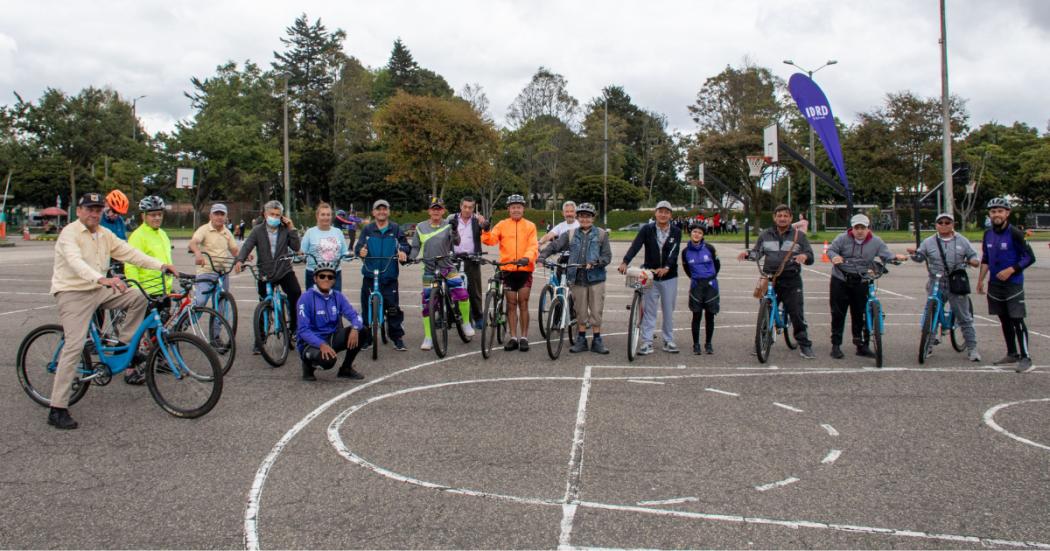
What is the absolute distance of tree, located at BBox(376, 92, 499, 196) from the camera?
1991 inches

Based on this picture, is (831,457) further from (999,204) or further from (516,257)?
(999,204)

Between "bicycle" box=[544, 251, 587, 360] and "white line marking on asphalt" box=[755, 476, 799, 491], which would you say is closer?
"white line marking on asphalt" box=[755, 476, 799, 491]

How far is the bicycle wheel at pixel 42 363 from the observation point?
253 inches

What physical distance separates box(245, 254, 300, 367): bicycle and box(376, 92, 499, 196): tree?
141 feet

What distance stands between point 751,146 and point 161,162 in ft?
126

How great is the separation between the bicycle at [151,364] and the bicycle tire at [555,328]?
3.71 m

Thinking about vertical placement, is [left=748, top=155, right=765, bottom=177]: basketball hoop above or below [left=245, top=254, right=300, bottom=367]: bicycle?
above

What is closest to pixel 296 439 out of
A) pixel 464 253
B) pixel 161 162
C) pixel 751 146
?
pixel 464 253

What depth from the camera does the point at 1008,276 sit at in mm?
8305

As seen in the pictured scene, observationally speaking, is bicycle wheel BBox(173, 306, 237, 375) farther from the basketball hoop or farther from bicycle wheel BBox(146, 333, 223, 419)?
the basketball hoop

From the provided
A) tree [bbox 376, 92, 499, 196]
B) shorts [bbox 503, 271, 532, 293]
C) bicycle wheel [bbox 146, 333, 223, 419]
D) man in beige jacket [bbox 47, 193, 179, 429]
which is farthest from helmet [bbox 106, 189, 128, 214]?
tree [bbox 376, 92, 499, 196]

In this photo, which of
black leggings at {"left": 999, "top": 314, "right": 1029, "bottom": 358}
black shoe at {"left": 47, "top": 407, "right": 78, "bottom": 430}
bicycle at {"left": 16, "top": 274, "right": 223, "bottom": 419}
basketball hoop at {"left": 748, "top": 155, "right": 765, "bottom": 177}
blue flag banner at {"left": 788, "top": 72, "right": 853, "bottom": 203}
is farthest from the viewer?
basketball hoop at {"left": 748, "top": 155, "right": 765, "bottom": 177}

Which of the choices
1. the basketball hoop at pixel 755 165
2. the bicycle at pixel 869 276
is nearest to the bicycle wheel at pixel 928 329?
the bicycle at pixel 869 276

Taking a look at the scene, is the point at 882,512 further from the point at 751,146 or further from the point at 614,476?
the point at 751,146
